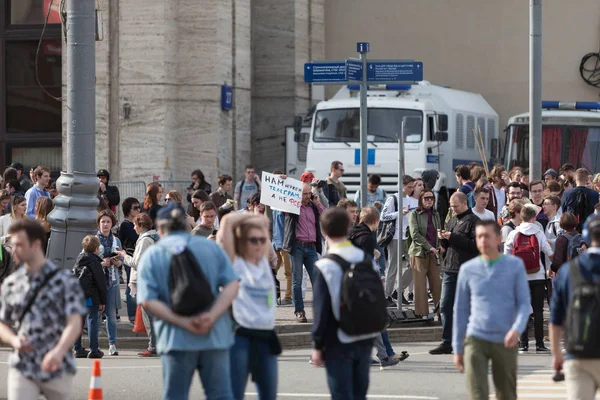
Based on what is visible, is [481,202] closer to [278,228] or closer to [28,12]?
[278,228]

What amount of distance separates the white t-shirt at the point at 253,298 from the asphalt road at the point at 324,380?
9.26 feet

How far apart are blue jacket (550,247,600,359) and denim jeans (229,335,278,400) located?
1.76 metres

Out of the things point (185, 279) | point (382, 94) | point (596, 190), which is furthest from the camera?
point (382, 94)

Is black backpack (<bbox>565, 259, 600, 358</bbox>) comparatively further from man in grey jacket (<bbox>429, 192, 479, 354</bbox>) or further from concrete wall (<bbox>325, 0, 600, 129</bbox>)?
concrete wall (<bbox>325, 0, 600, 129</bbox>)

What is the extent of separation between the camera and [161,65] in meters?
27.5

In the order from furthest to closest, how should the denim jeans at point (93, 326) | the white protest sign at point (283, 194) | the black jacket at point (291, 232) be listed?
the white protest sign at point (283, 194) < the black jacket at point (291, 232) < the denim jeans at point (93, 326)

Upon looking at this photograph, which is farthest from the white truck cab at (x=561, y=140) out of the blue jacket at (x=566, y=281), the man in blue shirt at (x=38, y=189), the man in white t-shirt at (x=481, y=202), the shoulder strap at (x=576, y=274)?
the shoulder strap at (x=576, y=274)

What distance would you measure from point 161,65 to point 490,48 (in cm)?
962

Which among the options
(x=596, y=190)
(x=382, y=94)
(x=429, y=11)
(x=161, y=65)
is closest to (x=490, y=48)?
(x=429, y=11)

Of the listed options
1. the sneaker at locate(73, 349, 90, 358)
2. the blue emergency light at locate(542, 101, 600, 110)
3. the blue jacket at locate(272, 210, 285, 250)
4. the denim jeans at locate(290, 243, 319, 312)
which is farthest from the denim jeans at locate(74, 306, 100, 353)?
the blue emergency light at locate(542, 101, 600, 110)

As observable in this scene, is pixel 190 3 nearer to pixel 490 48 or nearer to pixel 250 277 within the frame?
pixel 490 48

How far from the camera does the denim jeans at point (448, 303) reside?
13680mm

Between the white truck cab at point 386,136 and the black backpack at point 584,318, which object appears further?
the white truck cab at point 386,136

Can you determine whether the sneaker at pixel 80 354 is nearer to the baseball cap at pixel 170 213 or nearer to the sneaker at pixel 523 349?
the sneaker at pixel 523 349
